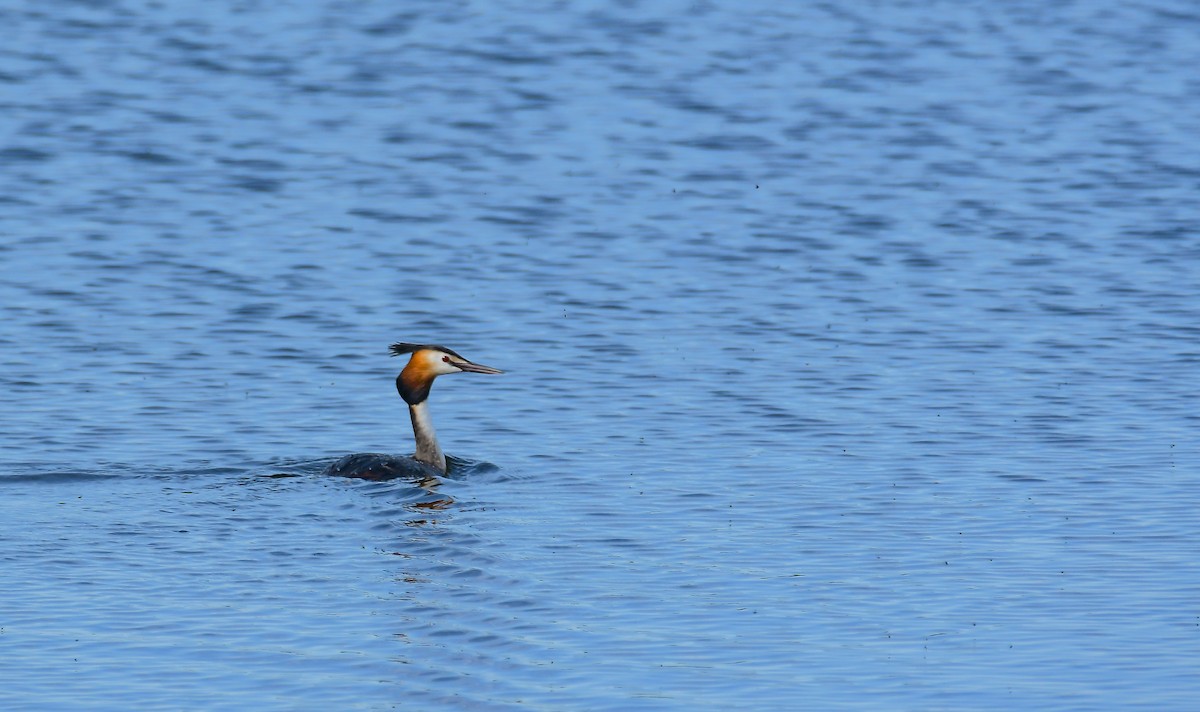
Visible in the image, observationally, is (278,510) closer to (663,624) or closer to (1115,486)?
(663,624)

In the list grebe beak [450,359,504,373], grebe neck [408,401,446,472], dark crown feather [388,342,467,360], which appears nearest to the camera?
grebe neck [408,401,446,472]

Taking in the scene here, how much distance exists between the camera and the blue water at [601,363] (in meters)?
13.0

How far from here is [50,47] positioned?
40219 mm

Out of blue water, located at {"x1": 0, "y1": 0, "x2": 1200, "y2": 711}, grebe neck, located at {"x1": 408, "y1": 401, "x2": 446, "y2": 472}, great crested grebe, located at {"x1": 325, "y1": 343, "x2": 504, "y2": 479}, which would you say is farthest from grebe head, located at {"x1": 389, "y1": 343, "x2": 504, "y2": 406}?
blue water, located at {"x1": 0, "y1": 0, "x2": 1200, "y2": 711}

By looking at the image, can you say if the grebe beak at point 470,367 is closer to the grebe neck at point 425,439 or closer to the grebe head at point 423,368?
the grebe head at point 423,368

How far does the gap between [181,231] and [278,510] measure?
38.3 feet

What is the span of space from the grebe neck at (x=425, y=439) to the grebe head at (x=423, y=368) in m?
0.12

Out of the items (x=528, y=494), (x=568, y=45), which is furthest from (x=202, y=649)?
(x=568, y=45)

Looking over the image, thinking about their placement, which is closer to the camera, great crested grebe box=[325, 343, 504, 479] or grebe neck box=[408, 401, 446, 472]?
great crested grebe box=[325, 343, 504, 479]

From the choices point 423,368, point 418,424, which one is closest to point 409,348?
point 423,368

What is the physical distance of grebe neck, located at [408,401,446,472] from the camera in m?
18.5

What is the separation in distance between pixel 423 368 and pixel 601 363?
9.26 feet

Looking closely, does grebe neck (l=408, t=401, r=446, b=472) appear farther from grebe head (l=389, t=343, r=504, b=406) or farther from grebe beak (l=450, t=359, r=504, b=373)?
grebe beak (l=450, t=359, r=504, b=373)

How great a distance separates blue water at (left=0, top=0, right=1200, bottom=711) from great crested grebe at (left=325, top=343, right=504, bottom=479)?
0.87 feet
